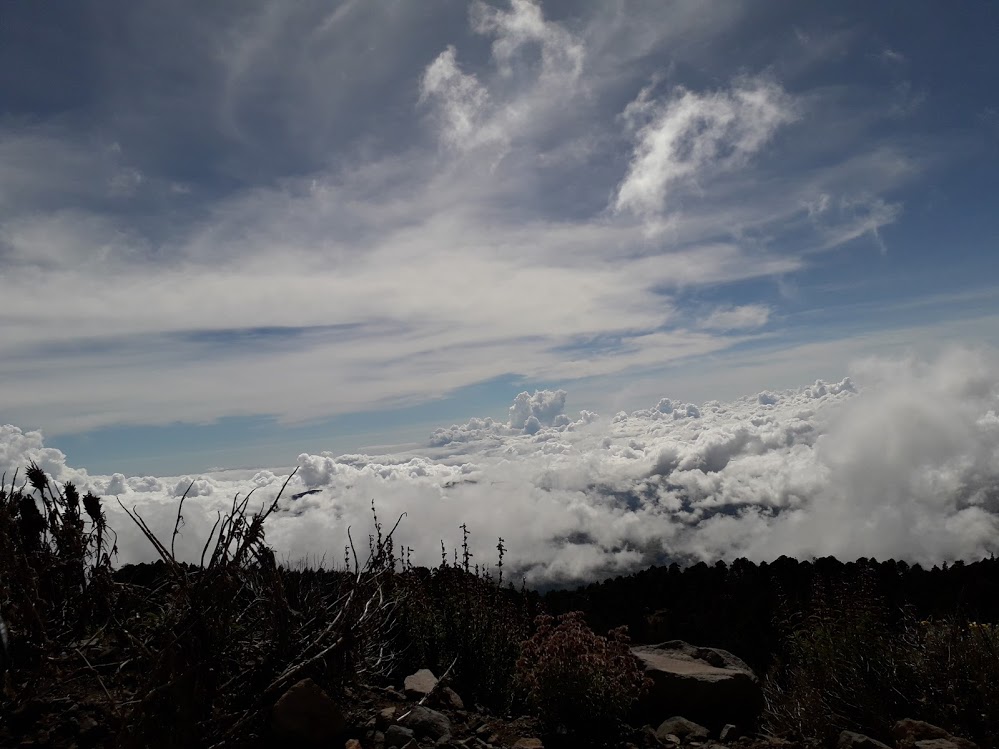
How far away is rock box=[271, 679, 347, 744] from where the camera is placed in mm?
3879

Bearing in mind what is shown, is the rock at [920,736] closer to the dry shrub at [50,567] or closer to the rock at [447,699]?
the rock at [447,699]

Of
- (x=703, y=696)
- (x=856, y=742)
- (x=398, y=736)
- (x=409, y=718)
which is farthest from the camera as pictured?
(x=703, y=696)

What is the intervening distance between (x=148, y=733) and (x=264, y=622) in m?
1.36

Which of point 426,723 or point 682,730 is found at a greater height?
point 426,723

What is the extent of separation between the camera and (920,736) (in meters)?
4.95

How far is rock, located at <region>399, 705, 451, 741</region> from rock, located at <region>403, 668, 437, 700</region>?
0.59 metres

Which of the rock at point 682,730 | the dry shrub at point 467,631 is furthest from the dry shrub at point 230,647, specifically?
the rock at point 682,730

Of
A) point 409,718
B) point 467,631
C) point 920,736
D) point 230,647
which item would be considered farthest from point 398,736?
point 920,736

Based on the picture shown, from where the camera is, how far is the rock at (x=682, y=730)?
6.00 metres

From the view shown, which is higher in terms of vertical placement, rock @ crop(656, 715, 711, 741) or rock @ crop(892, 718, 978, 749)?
rock @ crop(892, 718, 978, 749)

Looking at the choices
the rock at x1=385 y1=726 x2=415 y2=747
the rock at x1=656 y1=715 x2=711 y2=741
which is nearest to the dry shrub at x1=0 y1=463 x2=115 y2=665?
the rock at x1=385 y1=726 x2=415 y2=747

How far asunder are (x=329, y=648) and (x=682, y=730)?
4073 mm

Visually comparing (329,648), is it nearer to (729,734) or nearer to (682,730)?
(682,730)

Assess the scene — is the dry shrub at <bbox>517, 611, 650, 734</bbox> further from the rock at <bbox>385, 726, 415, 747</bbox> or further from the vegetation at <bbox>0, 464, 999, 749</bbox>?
the rock at <bbox>385, 726, 415, 747</bbox>
